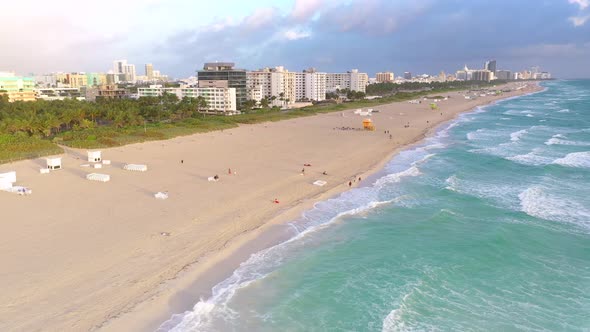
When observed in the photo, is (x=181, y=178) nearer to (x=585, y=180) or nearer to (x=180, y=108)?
(x=585, y=180)

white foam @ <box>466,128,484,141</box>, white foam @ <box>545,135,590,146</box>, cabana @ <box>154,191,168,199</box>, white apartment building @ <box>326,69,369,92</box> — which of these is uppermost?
white apartment building @ <box>326,69,369,92</box>

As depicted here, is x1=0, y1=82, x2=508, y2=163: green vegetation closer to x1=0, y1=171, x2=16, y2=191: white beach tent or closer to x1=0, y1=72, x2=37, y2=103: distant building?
x1=0, y1=171, x2=16, y2=191: white beach tent

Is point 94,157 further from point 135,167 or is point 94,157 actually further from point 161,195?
point 161,195

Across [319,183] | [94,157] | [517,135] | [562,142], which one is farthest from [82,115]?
[562,142]

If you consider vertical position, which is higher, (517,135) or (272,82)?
(272,82)

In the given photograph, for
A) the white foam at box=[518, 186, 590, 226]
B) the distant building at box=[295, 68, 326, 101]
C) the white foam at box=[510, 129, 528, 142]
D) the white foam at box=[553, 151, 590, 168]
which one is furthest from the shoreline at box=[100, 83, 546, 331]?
the distant building at box=[295, 68, 326, 101]

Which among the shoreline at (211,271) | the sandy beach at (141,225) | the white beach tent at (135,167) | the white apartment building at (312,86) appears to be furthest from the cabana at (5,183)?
the white apartment building at (312,86)

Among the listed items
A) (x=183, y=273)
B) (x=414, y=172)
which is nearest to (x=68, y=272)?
(x=183, y=273)
